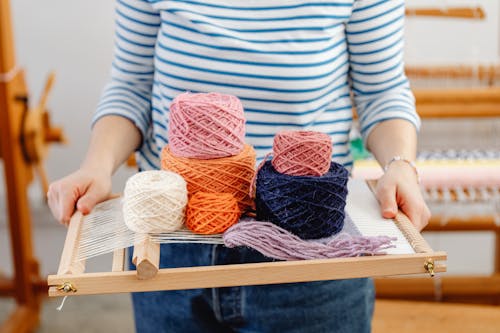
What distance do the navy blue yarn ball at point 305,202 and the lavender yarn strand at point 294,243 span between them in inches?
0.5

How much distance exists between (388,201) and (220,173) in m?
0.20

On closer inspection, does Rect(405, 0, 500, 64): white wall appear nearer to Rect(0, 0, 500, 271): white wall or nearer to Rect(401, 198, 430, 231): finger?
Rect(0, 0, 500, 271): white wall

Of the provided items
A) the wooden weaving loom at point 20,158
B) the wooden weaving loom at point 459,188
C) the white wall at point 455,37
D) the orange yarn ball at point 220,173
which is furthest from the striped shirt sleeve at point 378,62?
the white wall at point 455,37

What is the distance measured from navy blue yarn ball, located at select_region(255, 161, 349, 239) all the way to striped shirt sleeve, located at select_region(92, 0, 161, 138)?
290mm

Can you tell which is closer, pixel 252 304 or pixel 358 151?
pixel 252 304

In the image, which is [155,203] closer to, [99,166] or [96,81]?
[99,166]

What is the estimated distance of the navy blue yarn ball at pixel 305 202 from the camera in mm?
799

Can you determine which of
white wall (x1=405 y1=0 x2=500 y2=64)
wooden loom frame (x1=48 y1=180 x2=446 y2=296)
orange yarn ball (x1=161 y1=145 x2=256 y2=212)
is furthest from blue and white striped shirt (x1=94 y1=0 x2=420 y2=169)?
white wall (x1=405 y1=0 x2=500 y2=64)

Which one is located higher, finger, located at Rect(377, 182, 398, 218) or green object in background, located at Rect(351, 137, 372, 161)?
finger, located at Rect(377, 182, 398, 218)

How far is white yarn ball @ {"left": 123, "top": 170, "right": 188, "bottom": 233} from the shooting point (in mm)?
801

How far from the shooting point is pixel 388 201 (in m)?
0.85

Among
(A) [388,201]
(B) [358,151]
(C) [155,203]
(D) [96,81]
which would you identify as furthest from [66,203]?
(D) [96,81]

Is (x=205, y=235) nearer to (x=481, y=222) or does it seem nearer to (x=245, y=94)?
(x=245, y=94)

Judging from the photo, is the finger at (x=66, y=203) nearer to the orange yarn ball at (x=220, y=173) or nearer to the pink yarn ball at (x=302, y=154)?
the orange yarn ball at (x=220, y=173)
